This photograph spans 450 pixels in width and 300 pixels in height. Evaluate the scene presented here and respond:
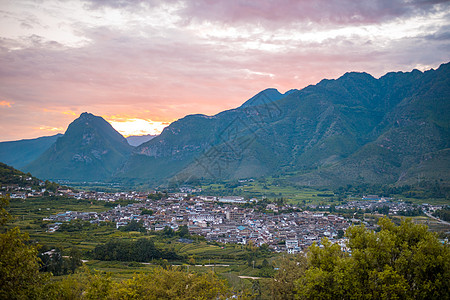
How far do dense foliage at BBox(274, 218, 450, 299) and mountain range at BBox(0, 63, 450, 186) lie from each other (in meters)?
73.7

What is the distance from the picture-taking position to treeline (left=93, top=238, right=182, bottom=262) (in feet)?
110

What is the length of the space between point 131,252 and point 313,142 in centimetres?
11098

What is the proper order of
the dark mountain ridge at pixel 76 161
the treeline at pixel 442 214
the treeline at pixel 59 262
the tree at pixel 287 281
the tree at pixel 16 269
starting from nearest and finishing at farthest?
1. the tree at pixel 16 269
2. the tree at pixel 287 281
3. the treeline at pixel 59 262
4. the treeline at pixel 442 214
5. the dark mountain ridge at pixel 76 161

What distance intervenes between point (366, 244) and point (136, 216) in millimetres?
Answer: 46154

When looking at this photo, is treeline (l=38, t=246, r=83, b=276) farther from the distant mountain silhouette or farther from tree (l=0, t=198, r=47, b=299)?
the distant mountain silhouette

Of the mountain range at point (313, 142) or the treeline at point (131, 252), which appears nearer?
the treeline at point (131, 252)

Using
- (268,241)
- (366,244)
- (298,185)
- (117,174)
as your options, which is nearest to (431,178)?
(298,185)

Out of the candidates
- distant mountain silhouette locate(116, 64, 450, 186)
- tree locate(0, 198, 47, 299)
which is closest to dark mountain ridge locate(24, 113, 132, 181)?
distant mountain silhouette locate(116, 64, 450, 186)

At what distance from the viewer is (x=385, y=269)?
1146cm

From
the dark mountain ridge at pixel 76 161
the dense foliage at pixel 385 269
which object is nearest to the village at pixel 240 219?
the dense foliage at pixel 385 269

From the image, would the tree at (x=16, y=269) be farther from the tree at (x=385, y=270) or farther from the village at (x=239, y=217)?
the village at (x=239, y=217)

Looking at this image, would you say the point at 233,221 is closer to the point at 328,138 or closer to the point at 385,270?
the point at 385,270

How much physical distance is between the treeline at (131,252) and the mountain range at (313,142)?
67.0 meters

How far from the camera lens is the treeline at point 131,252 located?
33656mm
